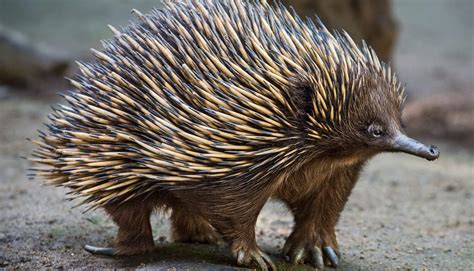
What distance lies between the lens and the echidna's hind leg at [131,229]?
5750 mm

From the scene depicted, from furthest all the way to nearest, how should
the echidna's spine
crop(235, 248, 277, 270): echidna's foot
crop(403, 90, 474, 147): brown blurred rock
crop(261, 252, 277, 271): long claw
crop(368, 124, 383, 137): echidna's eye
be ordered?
crop(403, 90, 474, 147): brown blurred rock → crop(261, 252, 277, 271): long claw → crop(235, 248, 277, 270): echidna's foot → crop(368, 124, 383, 137): echidna's eye → the echidna's spine

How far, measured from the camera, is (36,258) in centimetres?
618

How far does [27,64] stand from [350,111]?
11944mm

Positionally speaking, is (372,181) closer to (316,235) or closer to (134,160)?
(316,235)

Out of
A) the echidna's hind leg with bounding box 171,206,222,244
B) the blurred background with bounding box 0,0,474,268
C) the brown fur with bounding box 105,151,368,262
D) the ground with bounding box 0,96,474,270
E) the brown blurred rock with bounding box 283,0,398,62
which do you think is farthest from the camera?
the brown blurred rock with bounding box 283,0,398,62

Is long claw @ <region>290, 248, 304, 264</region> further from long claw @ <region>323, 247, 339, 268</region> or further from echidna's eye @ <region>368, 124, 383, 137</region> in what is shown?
echidna's eye @ <region>368, 124, 383, 137</region>

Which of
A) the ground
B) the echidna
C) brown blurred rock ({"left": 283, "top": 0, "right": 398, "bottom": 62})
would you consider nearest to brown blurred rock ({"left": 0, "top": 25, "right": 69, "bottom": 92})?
the ground

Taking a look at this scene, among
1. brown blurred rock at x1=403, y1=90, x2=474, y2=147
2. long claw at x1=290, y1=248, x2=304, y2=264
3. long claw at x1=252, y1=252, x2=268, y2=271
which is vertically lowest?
long claw at x1=252, y1=252, x2=268, y2=271

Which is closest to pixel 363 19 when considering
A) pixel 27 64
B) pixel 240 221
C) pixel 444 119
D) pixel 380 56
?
pixel 380 56

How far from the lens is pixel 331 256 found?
6191 millimetres

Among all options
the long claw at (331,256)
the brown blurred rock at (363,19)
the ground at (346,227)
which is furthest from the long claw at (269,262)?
the brown blurred rock at (363,19)

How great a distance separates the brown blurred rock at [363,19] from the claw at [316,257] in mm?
6475

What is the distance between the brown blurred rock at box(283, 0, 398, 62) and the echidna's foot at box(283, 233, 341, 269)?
21.0 feet

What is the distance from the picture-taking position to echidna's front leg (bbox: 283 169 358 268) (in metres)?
5.93
